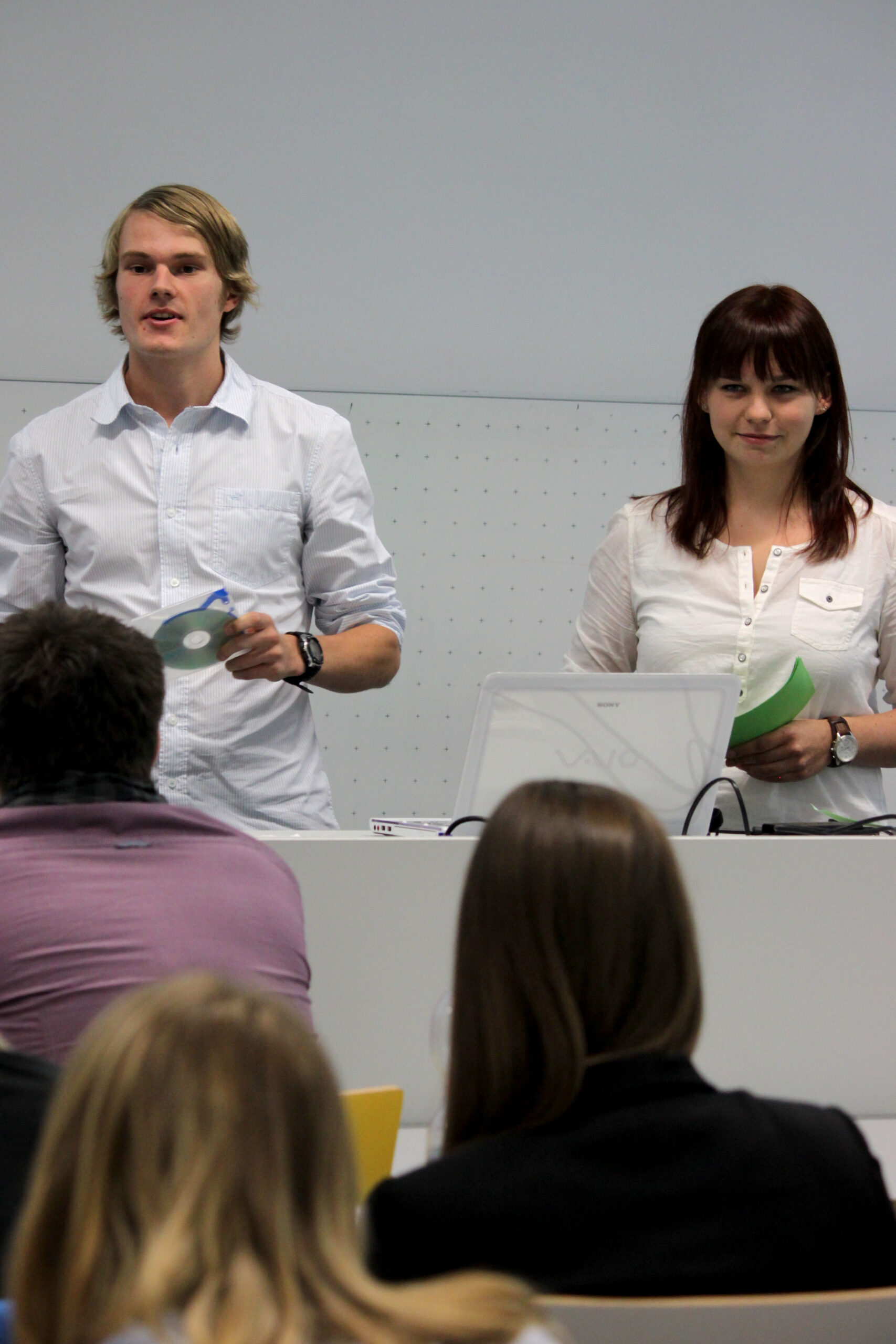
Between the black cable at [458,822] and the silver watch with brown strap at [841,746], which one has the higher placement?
the silver watch with brown strap at [841,746]

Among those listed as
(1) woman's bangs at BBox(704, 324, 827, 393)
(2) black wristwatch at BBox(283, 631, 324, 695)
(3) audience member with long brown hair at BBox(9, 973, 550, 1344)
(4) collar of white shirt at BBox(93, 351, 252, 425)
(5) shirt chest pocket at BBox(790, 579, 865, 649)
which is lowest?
(2) black wristwatch at BBox(283, 631, 324, 695)

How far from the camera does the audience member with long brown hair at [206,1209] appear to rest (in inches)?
25.2

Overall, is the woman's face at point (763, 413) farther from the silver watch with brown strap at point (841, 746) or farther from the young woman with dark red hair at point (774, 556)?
the silver watch with brown strap at point (841, 746)

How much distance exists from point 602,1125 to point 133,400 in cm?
182

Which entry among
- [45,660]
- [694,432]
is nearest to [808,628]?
[694,432]

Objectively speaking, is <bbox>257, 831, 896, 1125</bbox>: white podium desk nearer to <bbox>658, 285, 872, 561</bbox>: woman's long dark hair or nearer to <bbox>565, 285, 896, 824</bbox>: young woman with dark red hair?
<bbox>565, 285, 896, 824</bbox>: young woman with dark red hair

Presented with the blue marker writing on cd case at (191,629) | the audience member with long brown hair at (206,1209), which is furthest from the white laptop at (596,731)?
the audience member with long brown hair at (206,1209)

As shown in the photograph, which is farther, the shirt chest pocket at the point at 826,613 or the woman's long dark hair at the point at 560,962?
the shirt chest pocket at the point at 826,613

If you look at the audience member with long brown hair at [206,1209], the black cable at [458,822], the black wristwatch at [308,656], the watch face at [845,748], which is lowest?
the black cable at [458,822]

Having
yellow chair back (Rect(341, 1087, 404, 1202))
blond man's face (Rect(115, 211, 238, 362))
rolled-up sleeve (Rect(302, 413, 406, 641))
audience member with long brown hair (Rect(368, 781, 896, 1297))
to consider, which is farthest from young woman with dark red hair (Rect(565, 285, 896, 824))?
audience member with long brown hair (Rect(368, 781, 896, 1297))

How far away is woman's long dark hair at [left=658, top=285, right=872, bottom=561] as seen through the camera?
2.25 meters

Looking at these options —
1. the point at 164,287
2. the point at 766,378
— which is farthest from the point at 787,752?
the point at 164,287

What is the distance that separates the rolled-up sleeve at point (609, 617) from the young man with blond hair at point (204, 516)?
0.35m

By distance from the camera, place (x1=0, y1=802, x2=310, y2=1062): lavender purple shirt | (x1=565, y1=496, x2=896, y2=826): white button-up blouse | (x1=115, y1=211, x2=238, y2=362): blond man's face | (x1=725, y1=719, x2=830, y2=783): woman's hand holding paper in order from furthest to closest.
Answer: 1. (x1=115, y1=211, x2=238, y2=362): blond man's face
2. (x1=565, y1=496, x2=896, y2=826): white button-up blouse
3. (x1=725, y1=719, x2=830, y2=783): woman's hand holding paper
4. (x1=0, y1=802, x2=310, y2=1062): lavender purple shirt
